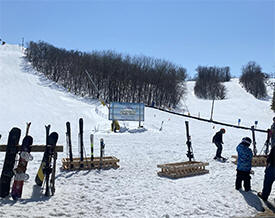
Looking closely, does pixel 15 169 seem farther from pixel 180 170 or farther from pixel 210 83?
pixel 210 83

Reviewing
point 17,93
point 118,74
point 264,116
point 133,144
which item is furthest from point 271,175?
point 118,74

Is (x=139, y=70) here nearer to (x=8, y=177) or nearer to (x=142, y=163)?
(x=142, y=163)

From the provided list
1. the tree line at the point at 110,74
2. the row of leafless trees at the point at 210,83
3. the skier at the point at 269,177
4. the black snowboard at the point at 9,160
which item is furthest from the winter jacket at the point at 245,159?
A: the row of leafless trees at the point at 210,83

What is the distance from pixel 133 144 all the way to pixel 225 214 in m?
12.3

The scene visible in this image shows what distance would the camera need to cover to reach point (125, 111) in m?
27.7

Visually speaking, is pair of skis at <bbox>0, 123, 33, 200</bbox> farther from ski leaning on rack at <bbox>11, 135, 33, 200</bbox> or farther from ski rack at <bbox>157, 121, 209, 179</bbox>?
ski rack at <bbox>157, 121, 209, 179</bbox>

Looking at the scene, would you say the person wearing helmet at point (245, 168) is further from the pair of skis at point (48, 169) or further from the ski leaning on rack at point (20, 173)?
the ski leaning on rack at point (20, 173)

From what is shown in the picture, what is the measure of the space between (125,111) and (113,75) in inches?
1559

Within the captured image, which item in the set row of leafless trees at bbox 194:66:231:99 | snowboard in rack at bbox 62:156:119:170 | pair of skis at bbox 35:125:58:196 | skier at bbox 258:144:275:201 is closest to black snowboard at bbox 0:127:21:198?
pair of skis at bbox 35:125:58:196

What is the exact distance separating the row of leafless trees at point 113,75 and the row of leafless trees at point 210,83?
82.8ft

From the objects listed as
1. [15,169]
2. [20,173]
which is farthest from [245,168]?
[15,169]

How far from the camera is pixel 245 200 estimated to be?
8.01m

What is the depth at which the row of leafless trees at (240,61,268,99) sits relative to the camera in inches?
4268

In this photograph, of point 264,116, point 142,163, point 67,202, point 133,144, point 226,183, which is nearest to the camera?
point 67,202
